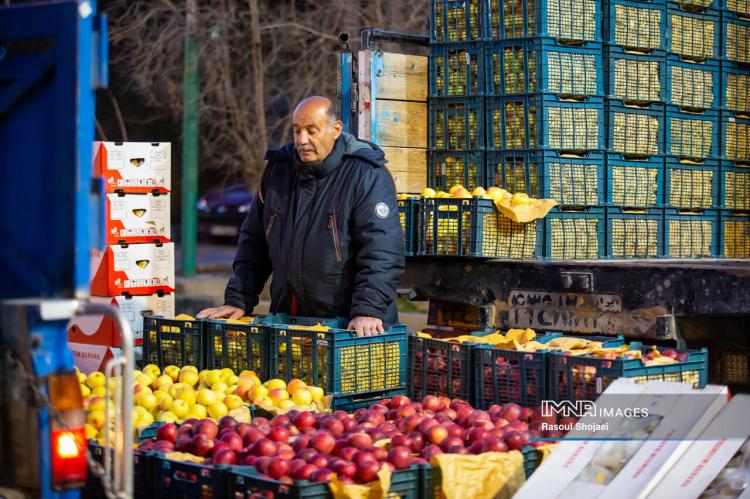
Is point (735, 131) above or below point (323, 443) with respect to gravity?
above

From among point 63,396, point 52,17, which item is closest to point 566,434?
point 63,396

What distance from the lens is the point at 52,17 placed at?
4367 mm

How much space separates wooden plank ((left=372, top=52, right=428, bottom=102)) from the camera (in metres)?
10.4

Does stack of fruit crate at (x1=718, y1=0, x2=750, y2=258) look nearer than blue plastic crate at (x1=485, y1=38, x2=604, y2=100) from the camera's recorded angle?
No

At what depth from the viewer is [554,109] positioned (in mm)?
9898

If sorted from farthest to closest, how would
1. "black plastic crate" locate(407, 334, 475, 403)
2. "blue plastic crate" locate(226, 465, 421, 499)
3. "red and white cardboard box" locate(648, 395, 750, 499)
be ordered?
"black plastic crate" locate(407, 334, 475, 403) < "red and white cardboard box" locate(648, 395, 750, 499) < "blue plastic crate" locate(226, 465, 421, 499)

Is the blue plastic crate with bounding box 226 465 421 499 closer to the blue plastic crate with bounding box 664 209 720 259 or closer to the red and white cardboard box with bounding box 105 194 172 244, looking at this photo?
the red and white cardboard box with bounding box 105 194 172 244

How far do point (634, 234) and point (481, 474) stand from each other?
5.42 metres

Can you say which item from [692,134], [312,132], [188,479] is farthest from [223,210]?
[188,479]

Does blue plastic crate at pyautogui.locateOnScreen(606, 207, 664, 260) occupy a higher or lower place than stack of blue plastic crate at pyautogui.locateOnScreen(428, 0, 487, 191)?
lower

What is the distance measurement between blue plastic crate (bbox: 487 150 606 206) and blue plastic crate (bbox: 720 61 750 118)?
5.52ft

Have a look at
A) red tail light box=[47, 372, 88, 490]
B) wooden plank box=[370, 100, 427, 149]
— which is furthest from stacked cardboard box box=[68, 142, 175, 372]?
red tail light box=[47, 372, 88, 490]

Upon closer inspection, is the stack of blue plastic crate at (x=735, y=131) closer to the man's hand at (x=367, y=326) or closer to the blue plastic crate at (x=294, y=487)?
the man's hand at (x=367, y=326)

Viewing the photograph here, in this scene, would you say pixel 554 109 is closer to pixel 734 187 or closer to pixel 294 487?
pixel 734 187
